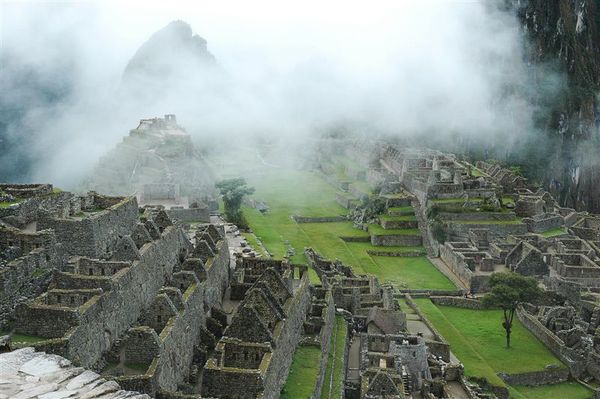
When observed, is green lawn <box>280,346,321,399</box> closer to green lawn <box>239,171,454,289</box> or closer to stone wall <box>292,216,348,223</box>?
green lawn <box>239,171,454,289</box>

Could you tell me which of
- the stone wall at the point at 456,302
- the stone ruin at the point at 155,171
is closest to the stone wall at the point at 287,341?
the stone wall at the point at 456,302

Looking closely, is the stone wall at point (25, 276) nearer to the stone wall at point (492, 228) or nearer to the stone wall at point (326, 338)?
the stone wall at point (326, 338)

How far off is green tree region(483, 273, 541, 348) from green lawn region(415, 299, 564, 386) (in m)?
1.04

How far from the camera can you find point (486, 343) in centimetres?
4678

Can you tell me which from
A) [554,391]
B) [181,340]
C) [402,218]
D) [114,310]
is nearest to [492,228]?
[402,218]

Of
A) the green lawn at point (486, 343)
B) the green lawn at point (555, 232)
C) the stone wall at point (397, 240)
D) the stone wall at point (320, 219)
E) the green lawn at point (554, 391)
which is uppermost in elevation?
the stone wall at point (320, 219)

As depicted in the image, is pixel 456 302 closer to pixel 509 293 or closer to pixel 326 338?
pixel 509 293

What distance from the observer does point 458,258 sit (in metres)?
59.9

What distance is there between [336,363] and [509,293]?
18.9 meters

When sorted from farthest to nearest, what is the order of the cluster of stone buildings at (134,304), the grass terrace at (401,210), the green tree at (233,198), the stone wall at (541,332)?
the grass terrace at (401,210), the green tree at (233,198), the stone wall at (541,332), the cluster of stone buildings at (134,304)

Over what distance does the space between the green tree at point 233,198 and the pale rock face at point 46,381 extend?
38.1 meters

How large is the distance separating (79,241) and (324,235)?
41.2 metres

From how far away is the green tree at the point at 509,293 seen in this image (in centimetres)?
4828

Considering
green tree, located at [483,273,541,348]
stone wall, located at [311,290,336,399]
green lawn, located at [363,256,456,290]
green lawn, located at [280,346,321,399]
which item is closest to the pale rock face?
green lawn, located at [280,346,321,399]
